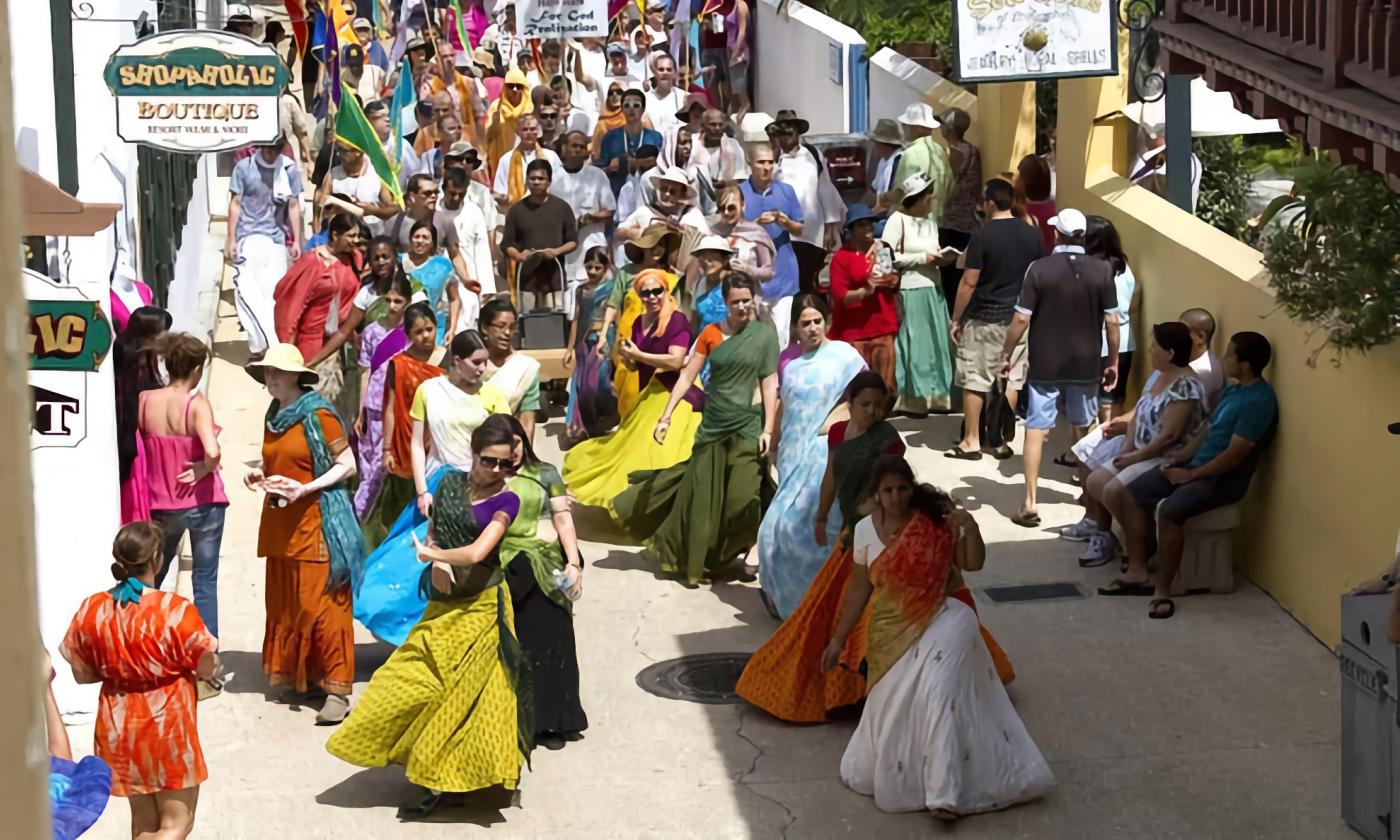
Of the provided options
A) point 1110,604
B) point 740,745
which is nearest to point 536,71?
point 1110,604

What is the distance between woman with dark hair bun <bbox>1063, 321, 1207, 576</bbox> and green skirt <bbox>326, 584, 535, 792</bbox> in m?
4.18

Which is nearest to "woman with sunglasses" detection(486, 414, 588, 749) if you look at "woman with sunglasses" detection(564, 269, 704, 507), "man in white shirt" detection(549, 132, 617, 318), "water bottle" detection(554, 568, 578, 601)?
"water bottle" detection(554, 568, 578, 601)

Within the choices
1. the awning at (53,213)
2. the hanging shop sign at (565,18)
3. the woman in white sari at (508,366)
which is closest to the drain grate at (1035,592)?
the woman in white sari at (508,366)

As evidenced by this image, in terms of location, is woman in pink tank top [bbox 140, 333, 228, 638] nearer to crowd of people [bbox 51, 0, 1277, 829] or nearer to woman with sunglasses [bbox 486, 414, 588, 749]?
crowd of people [bbox 51, 0, 1277, 829]

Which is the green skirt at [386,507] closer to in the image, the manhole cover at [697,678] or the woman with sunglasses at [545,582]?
the manhole cover at [697,678]

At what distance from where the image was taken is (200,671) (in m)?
6.89

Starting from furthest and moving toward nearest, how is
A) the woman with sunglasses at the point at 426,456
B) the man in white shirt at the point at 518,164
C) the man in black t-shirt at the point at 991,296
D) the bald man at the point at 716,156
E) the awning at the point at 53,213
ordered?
the man in white shirt at the point at 518,164 → the bald man at the point at 716,156 → the man in black t-shirt at the point at 991,296 → the woman with sunglasses at the point at 426,456 → the awning at the point at 53,213

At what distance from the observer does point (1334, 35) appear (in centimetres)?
795

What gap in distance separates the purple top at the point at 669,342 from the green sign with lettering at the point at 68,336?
3966mm

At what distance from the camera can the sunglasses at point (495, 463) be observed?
25.2 ft

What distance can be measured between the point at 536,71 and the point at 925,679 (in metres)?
16.5

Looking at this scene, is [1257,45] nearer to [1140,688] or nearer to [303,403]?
[1140,688]

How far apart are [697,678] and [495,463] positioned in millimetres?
2527

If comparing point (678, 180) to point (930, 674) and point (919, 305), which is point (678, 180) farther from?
point (930, 674)
